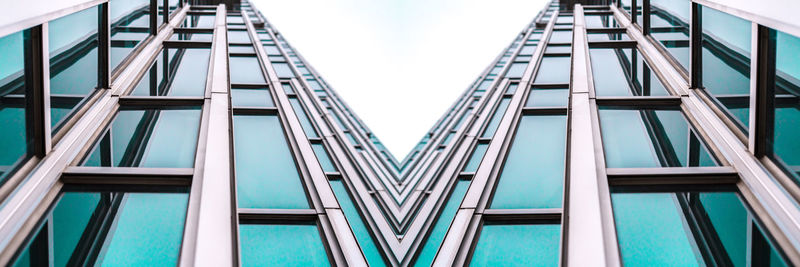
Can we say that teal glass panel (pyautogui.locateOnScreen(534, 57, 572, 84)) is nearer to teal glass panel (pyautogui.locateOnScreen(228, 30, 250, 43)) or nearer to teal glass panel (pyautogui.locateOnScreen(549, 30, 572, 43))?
teal glass panel (pyautogui.locateOnScreen(549, 30, 572, 43))

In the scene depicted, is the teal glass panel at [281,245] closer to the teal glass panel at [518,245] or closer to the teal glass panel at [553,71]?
the teal glass panel at [518,245]

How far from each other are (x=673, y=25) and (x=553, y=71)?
4.69 meters

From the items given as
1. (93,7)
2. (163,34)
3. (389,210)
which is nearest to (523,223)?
(389,210)

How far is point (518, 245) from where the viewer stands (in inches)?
279

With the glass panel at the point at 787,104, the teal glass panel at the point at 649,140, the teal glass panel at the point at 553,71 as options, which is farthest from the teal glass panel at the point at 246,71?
the glass panel at the point at 787,104

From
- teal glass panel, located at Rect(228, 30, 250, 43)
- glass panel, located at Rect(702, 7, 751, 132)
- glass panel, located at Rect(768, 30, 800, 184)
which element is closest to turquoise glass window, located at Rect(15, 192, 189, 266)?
Answer: glass panel, located at Rect(768, 30, 800, 184)

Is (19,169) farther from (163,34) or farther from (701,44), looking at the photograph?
(163,34)

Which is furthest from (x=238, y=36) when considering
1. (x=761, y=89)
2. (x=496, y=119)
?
(x=761, y=89)

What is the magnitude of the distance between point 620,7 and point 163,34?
1221cm

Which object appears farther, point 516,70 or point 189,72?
point 516,70

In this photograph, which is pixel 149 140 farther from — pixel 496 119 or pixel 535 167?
pixel 496 119

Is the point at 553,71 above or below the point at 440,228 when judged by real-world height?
above

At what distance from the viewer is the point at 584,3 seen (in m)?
28.3

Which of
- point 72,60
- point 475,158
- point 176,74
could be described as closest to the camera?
point 72,60
